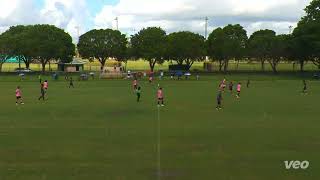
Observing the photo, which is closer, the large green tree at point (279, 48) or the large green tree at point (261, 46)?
the large green tree at point (279, 48)

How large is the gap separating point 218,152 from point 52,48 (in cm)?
8421

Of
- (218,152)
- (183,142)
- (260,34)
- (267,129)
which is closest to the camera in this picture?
(218,152)

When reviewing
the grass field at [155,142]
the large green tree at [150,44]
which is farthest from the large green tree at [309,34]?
the grass field at [155,142]

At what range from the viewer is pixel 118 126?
25.5 meters

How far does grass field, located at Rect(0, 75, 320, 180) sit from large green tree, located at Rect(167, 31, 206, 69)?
214ft

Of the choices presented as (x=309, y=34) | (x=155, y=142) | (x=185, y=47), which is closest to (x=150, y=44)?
(x=185, y=47)

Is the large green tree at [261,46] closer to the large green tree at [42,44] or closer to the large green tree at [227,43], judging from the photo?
the large green tree at [227,43]

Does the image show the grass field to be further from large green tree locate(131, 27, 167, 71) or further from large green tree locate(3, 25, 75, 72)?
large green tree locate(3, 25, 75, 72)

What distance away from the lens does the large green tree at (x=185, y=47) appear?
329 feet

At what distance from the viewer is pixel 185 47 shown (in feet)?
328

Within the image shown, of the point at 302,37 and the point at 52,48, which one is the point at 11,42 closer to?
the point at 52,48

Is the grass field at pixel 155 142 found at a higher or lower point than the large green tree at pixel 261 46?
lower

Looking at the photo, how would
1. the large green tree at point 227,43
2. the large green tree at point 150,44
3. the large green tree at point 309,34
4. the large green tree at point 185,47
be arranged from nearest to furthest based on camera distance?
1. the large green tree at point 309,34
2. the large green tree at point 185,47
3. the large green tree at point 150,44
4. the large green tree at point 227,43

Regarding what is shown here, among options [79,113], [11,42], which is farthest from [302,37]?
[79,113]
